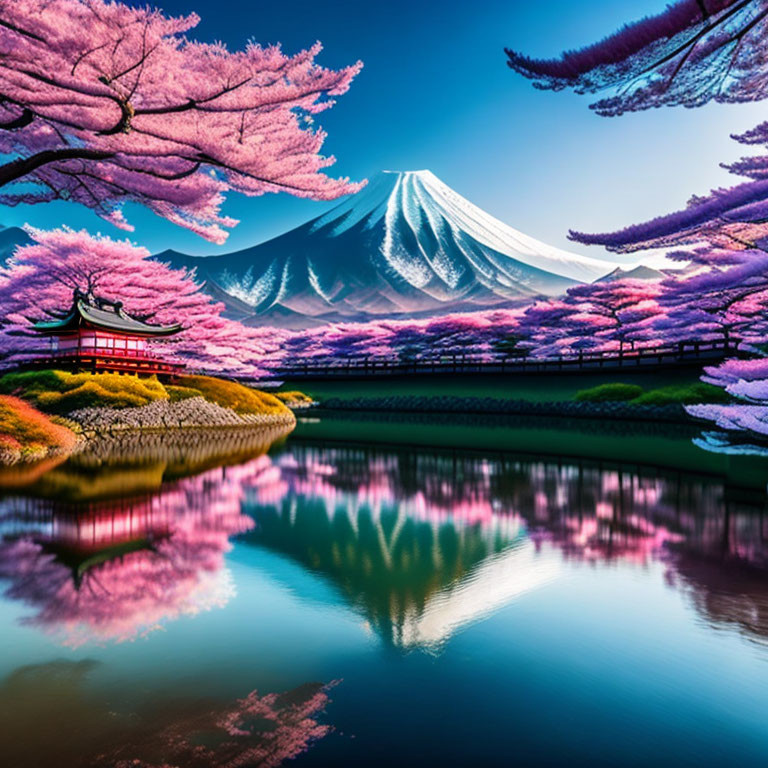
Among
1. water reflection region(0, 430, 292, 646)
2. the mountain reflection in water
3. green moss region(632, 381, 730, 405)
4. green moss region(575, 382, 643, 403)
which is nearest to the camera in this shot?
water reflection region(0, 430, 292, 646)

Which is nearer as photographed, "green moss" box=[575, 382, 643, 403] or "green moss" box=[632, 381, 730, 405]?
"green moss" box=[632, 381, 730, 405]

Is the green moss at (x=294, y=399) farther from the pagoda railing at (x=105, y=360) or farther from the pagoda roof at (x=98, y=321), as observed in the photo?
the pagoda railing at (x=105, y=360)

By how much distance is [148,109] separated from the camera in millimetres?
9961

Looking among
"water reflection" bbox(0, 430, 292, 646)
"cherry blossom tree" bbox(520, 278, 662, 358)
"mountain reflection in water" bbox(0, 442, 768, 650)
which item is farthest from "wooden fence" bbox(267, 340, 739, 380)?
"water reflection" bbox(0, 430, 292, 646)

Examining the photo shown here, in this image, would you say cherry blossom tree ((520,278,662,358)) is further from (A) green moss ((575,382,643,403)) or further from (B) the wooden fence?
(A) green moss ((575,382,643,403))

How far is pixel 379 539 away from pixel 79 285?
26.2 meters

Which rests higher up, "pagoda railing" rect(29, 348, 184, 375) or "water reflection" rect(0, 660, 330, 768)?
"pagoda railing" rect(29, 348, 184, 375)

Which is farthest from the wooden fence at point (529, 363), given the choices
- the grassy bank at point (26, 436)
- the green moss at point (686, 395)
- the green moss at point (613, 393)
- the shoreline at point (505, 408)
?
the grassy bank at point (26, 436)

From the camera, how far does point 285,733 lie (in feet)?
→ 9.93

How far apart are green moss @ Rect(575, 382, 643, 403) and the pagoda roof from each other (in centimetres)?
2205

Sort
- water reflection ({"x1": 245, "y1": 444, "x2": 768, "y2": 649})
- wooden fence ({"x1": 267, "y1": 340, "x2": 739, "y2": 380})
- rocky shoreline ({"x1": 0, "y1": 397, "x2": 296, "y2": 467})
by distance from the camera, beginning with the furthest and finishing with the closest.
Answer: wooden fence ({"x1": 267, "y1": 340, "x2": 739, "y2": 380}), rocky shoreline ({"x1": 0, "y1": 397, "x2": 296, "y2": 467}), water reflection ({"x1": 245, "y1": 444, "x2": 768, "y2": 649})

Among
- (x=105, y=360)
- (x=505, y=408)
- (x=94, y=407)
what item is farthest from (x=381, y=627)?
(x=505, y=408)

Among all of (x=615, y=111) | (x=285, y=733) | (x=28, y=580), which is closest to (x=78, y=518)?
(x=28, y=580)

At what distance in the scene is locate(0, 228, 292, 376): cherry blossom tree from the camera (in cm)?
2612
